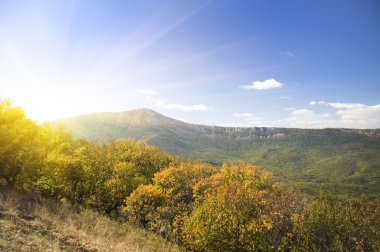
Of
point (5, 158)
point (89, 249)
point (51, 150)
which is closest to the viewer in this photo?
Answer: point (89, 249)

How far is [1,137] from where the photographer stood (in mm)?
33562

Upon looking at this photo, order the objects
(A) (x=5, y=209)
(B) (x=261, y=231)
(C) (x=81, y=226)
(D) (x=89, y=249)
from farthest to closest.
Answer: (B) (x=261, y=231) < (C) (x=81, y=226) < (A) (x=5, y=209) < (D) (x=89, y=249)

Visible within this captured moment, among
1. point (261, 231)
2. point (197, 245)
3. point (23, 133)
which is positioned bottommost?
point (197, 245)

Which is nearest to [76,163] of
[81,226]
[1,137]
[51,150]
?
[51,150]

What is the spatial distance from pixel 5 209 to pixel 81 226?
5.97 meters

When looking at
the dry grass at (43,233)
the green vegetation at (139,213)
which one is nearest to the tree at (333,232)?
the green vegetation at (139,213)

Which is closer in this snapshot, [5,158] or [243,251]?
[243,251]

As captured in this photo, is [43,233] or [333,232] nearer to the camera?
[43,233]

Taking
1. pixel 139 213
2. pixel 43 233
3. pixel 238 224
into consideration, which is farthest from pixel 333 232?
pixel 43 233

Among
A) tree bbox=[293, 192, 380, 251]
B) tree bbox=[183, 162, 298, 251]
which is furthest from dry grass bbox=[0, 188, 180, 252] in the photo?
tree bbox=[293, 192, 380, 251]

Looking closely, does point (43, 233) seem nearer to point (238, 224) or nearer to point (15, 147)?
point (238, 224)

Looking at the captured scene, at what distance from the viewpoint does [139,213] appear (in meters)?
42.6

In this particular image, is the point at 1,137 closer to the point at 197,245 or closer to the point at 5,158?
the point at 5,158

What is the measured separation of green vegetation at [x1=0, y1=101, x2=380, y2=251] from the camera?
21.9 meters
